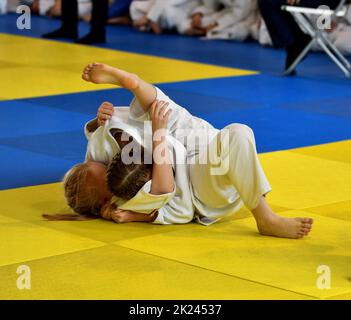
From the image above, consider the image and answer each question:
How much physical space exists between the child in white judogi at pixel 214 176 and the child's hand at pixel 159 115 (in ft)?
0.30

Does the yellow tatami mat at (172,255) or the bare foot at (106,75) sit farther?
the bare foot at (106,75)

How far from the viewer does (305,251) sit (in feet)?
15.9

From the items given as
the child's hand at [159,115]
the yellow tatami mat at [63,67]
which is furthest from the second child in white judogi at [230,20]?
the child's hand at [159,115]

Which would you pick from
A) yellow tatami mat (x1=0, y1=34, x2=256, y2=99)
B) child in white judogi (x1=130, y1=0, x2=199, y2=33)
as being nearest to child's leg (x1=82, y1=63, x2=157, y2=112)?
yellow tatami mat (x1=0, y1=34, x2=256, y2=99)

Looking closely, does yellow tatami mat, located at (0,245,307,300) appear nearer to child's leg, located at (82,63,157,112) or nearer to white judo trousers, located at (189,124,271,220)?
white judo trousers, located at (189,124,271,220)

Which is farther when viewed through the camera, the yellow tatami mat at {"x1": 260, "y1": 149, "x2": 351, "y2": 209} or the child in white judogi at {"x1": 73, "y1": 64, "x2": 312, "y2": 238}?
the yellow tatami mat at {"x1": 260, "y1": 149, "x2": 351, "y2": 209}

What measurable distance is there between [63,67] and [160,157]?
6141 millimetres

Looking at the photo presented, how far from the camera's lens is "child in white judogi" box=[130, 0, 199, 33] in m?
14.9

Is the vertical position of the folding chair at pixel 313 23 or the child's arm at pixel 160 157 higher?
the child's arm at pixel 160 157

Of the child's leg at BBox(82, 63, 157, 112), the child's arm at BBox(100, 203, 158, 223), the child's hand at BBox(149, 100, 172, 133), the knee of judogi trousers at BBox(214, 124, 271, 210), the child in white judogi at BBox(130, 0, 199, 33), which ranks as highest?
the child's leg at BBox(82, 63, 157, 112)

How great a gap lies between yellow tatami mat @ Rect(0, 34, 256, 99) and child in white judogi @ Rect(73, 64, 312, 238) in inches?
157

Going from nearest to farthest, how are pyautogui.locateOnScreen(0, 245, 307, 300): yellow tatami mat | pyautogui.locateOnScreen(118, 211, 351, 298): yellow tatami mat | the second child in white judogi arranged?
pyautogui.locateOnScreen(0, 245, 307, 300): yellow tatami mat, pyautogui.locateOnScreen(118, 211, 351, 298): yellow tatami mat, the second child in white judogi

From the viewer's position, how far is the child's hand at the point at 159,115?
517 centimetres

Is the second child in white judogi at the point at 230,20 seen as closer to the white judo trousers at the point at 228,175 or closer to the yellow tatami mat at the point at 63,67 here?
the yellow tatami mat at the point at 63,67
